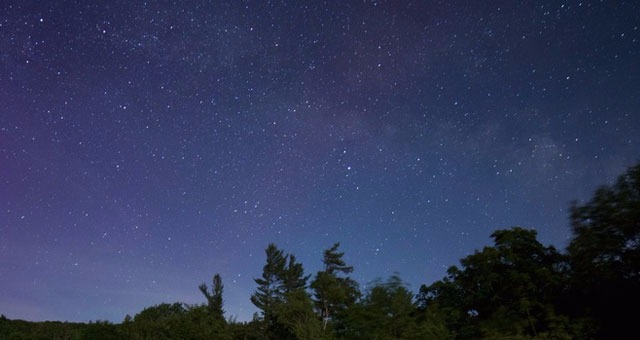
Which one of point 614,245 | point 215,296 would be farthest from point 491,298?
point 215,296

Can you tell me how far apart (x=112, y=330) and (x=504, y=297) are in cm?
3773

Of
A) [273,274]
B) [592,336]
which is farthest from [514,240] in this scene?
[273,274]

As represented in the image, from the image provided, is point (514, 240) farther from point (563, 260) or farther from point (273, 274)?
point (273, 274)

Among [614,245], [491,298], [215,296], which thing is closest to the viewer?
[614,245]

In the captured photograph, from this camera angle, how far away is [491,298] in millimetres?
35156

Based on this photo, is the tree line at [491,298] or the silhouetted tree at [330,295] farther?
the silhouetted tree at [330,295]

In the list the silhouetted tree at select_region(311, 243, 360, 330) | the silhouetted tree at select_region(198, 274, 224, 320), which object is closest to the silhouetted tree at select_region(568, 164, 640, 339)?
the silhouetted tree at select_region(311, 243, 360, 330)

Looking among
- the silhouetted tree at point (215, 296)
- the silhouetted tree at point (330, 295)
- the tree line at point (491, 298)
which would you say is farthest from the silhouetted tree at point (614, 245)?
the silhouetted tree at point (215, 296)

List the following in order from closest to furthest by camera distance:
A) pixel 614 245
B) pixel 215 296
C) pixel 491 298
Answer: pixel 614 245, pixel 491 298, pixel 215 296

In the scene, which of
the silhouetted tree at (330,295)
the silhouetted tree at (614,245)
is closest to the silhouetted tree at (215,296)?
the silhouetted tree at (330,295)

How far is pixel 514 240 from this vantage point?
120 ft

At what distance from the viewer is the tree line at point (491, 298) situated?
17.7m

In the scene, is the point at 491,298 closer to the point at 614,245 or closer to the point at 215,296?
the point at 614,245

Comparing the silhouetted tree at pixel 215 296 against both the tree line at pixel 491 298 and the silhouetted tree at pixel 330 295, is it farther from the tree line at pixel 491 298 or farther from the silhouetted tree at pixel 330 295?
the silhouetted tree at pixel 330 295
